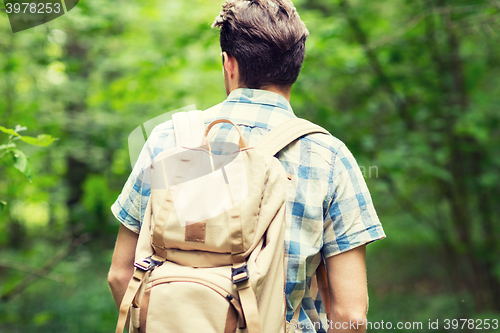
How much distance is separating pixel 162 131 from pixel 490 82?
504cm

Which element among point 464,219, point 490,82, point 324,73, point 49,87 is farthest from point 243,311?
point 49,87

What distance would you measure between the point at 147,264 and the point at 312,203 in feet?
1.78

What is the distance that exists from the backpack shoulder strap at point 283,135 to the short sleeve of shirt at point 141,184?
324 millimetres

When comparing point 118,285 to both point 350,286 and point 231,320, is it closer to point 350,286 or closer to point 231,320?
point 231,320

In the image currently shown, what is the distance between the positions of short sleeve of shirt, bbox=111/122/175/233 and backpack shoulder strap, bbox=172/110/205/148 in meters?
0.04

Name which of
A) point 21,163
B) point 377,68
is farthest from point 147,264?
point 377,68

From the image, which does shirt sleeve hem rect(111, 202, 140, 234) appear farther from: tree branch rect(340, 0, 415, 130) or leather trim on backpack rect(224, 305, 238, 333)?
tree branch rect(340, 0, 415, 130)

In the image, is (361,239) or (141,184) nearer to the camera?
(361,239)

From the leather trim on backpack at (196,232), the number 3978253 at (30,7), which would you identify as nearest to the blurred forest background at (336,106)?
the number 3978253 at (30,7)

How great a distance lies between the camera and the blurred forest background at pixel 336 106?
3895 mm

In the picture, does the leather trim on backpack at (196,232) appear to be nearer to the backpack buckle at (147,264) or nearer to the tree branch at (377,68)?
the backpack buckle at (147,264)

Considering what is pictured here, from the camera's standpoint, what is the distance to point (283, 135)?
1249 mm

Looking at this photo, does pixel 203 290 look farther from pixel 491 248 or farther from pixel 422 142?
pixel 491 248

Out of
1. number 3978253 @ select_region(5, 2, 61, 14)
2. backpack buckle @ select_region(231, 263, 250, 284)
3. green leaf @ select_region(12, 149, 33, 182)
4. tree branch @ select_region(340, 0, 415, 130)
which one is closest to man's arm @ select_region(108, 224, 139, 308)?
backpack buckle @ select_region(231, 263, 250, 284)
